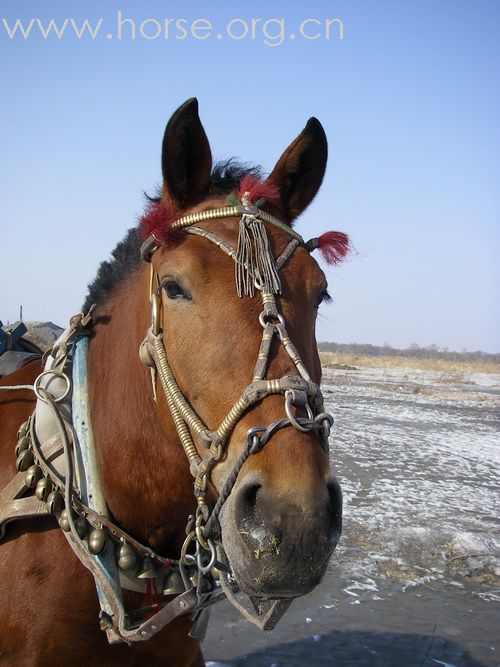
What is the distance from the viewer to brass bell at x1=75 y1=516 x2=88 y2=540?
6.85 ft

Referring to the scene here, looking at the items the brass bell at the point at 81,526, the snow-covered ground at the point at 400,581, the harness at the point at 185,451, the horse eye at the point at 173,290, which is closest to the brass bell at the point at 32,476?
the harness at the point at 185,451

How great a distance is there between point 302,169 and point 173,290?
2.90 feet

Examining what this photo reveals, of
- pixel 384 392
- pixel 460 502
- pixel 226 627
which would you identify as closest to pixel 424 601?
pixel 226 627

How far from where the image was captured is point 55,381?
2383 millimetres

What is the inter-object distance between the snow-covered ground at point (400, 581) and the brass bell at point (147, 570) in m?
2.09

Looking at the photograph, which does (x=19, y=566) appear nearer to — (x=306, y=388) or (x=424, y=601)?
(x=306, y=388)

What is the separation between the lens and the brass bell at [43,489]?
216cm

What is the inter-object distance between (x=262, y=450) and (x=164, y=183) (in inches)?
47.2

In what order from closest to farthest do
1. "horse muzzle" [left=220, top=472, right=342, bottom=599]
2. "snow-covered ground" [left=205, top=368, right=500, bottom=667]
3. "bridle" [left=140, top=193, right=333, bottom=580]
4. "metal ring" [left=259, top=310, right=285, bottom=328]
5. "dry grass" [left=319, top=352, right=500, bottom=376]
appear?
1. "horse muzzle" [left=220, top=472, right=342, bottom=599]
2. "bridle" [left=140, top=193, right=333, bottom=580]
3. "metal ring" [left=259, top=310, right=285, bottom=328]
4. "snow-covered ground" [left=205, top=368, right=500, bottom=667]
5. "dry grass" [left=319, top=352, right=500, bottom=376]

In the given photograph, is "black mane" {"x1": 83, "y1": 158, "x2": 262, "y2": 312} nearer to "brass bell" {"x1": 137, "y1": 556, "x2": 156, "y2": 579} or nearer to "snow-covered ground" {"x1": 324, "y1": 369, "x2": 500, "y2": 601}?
"brass bell" {"x1": 137, "y1": 556, "x2": 156, "y2": 579}

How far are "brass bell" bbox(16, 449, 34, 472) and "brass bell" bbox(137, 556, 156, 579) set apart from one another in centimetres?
60

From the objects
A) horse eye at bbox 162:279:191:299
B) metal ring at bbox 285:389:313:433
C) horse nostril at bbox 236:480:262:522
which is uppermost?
horse eye at bbox 162:279:191:299

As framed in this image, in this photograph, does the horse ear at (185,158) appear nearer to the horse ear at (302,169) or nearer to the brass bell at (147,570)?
the horse ear at (302,169)

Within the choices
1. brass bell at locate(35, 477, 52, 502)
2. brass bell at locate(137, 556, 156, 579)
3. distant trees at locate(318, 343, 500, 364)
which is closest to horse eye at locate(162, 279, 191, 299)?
brass bell at locate(35, 477, 52, 502)
